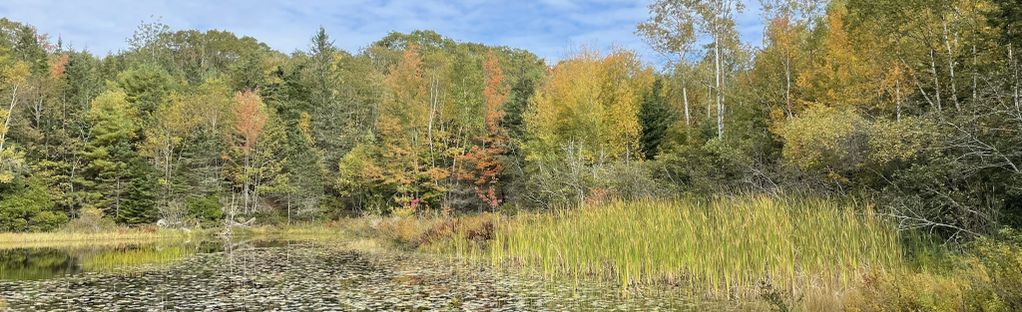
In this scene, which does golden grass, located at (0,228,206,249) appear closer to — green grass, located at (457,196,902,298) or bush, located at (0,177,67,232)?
bush, located at (0,177,67,232)

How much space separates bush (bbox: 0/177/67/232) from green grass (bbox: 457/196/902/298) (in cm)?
3070

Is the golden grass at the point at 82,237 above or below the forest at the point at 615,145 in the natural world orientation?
below

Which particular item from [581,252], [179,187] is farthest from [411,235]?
[179,187]

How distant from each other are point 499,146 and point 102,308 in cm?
A: 2446

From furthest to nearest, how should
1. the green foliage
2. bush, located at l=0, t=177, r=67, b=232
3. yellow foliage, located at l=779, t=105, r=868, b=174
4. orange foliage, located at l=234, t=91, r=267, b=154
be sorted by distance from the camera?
orange foliage, located at l=234, t=91, r=267, b=154, the green foliage, bush, located at l=0, t=177, r=67, b=232, yellow foliage, located at l=779, t=105, r=868, b=174

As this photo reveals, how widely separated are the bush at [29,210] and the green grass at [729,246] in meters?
30.7

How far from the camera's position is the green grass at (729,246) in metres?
7.55

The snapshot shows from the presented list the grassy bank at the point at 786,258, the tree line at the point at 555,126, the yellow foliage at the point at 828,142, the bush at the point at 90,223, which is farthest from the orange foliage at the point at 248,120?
the yellow foliage at the point at 828,142

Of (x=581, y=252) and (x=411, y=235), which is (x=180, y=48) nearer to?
(x=411, y=235)

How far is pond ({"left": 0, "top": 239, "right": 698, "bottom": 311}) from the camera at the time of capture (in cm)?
803

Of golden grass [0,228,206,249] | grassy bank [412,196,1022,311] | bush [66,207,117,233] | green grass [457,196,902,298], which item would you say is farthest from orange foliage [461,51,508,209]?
grassy bank [412,196,1022,311]

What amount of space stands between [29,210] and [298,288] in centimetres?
2864

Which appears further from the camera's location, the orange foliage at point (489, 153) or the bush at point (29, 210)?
the orange foliage at point (489, 153)

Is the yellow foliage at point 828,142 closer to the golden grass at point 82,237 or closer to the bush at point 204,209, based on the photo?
the golden grass at point 82,237
